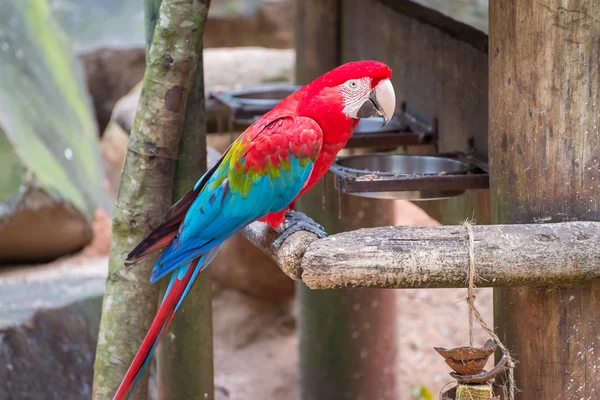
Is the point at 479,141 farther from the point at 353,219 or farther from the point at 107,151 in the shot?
the point at 107,151

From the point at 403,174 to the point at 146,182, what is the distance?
67 cm

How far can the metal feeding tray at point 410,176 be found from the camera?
1854 mm

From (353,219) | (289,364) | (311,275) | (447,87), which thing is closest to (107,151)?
(289,364)

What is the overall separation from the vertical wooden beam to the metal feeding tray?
1.27m

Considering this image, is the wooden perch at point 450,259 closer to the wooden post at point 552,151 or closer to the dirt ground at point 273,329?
the wooden post at point 552,151

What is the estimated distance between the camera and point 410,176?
6.13 ft

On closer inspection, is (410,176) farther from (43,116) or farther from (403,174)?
(43,116)

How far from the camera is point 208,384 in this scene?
2.25 metres

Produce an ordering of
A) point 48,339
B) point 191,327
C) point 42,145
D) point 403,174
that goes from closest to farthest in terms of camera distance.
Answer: point 403,174 → point 191,327 → point 48,339 → point 42,145

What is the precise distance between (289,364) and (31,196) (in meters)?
1.75

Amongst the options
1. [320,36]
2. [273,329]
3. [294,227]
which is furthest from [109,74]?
[294,227]

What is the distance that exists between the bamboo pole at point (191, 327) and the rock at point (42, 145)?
192 cm

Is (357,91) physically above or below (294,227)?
above

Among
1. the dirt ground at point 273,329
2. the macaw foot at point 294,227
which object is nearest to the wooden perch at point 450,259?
the macaw foot at point 294,227
